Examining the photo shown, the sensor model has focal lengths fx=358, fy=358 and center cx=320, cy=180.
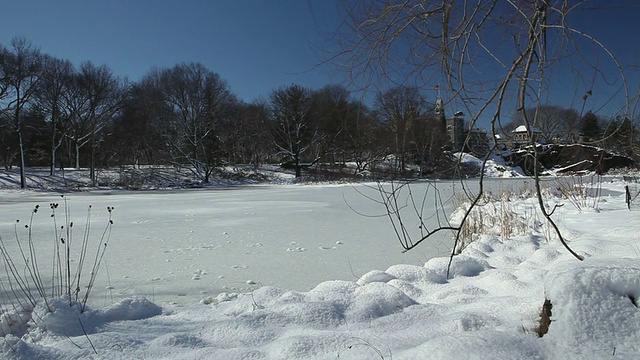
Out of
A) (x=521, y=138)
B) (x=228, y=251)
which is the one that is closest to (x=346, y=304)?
(x=521, y=138)

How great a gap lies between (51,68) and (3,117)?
3.90m

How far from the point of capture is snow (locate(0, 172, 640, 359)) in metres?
1.24

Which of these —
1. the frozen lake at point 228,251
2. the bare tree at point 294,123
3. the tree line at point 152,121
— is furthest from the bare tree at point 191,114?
the frozen lake at point 228,251

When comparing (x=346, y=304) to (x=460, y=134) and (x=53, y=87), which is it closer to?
(x=460, y=134)

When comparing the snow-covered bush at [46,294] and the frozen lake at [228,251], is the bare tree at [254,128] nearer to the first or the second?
the frozen lake at [228,251]

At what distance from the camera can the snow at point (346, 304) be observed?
4.08ft

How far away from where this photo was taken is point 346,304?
7.00ft

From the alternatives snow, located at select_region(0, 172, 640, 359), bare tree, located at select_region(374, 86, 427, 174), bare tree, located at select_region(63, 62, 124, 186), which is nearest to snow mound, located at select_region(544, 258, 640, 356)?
snow, located at select_region(0, 172, 640, 359)

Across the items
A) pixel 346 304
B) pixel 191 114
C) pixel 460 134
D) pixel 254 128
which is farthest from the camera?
pixel 254 128

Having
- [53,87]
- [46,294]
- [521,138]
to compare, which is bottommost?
[46,294]

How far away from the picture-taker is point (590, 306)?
Result: 1230 mm

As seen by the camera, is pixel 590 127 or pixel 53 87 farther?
pixel 53 87

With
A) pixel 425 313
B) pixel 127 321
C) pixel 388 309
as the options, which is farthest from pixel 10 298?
pixel 425 313

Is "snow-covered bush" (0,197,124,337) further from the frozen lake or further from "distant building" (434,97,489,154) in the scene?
"distant building" (434,97,489,154)
